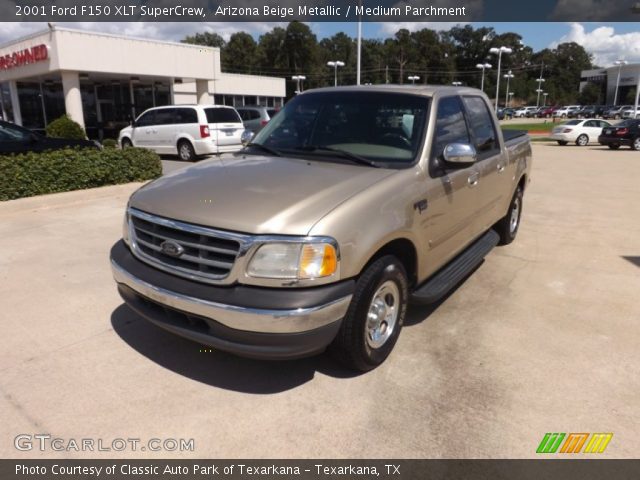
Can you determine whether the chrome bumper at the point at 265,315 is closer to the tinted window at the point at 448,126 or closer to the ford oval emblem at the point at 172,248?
the ford oval emblem at the point at 172,248

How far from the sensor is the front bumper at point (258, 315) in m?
2.69

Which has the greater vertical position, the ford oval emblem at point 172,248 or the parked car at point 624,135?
the ford oval emblem at point 172,248

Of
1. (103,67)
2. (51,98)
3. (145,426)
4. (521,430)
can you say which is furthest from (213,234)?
(51,98)

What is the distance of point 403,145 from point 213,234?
169 cm

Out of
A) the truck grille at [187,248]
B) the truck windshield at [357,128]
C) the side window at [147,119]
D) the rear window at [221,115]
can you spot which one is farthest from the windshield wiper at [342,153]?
the side window at [147,119]

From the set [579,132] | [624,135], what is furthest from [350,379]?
[579,132]

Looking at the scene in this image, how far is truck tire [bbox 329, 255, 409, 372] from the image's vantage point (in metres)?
3.01

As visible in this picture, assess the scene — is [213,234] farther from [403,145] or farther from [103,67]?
[103,67]

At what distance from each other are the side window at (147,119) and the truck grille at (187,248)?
45.0ft

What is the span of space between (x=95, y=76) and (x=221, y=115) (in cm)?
1322

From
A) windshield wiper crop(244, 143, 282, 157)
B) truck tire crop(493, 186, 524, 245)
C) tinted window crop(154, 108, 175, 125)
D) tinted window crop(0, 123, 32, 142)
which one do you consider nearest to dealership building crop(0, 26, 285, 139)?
tinted window crop(154, 108, 175, 125)

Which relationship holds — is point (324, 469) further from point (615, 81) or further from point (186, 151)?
point (615, 81)

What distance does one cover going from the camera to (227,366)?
136 inches

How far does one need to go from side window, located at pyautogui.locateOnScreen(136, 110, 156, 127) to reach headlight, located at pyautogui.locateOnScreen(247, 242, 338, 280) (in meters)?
14.5
